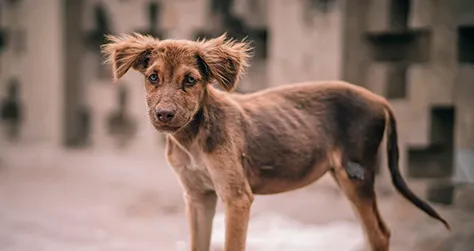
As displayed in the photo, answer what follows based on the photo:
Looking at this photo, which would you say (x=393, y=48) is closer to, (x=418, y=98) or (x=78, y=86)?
(x=418, y=98)

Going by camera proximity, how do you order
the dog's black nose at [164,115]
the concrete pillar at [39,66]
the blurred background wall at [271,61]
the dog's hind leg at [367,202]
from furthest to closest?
the concrete pillar at [39,66] → the blurred background wall at [271,61] → the dog's hind leg at [367,202] → the dog's black nose at [164,115]

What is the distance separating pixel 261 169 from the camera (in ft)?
4.00

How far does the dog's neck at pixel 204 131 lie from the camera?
1.16m

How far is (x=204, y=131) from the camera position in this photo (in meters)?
1.17

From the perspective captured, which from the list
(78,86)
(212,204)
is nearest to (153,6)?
(78,86)

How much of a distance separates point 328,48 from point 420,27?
0.35 m

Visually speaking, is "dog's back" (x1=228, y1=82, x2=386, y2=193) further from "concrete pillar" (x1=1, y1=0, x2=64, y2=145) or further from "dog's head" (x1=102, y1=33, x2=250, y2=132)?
"concrete pillar" (x1=1, y1=0, x2=64, y2=145)

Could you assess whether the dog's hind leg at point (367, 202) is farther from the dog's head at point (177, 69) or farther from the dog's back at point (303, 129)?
the dog's head at point (177, 69)

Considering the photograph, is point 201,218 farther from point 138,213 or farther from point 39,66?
point 39,66

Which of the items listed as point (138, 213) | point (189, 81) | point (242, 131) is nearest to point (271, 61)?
point (138, 213)

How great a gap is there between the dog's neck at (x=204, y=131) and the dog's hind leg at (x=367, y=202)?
10.9 inches

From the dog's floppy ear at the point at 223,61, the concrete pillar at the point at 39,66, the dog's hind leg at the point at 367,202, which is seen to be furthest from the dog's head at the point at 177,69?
the concrete pillar at the point at 39,66

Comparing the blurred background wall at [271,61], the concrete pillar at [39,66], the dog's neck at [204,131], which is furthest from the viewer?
the concrete pillar at [39,66]

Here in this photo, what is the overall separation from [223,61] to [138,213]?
1.26 metres
